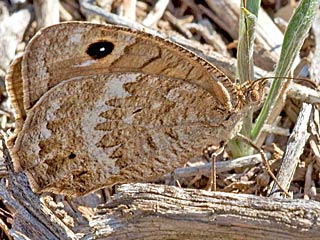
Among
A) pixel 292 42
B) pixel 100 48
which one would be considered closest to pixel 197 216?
pixel 100 48

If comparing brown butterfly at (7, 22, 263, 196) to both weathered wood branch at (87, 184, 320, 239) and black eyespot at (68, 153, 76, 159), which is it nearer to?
black eyespot at (68, 153, 76, 159)

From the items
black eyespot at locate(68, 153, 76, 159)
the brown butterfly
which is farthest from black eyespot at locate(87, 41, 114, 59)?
black eyespot at locate(68, 153, 76, 159)

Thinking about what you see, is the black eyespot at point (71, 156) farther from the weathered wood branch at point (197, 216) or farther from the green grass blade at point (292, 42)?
the green grass blade at point (292, 42)

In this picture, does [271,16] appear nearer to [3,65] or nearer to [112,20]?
[112,20]

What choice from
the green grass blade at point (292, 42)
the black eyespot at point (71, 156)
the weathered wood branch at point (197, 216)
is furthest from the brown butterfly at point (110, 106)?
the weathered wood branch at point (197, 216)

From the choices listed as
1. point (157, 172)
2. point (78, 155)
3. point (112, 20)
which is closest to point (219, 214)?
point (157, 172)
